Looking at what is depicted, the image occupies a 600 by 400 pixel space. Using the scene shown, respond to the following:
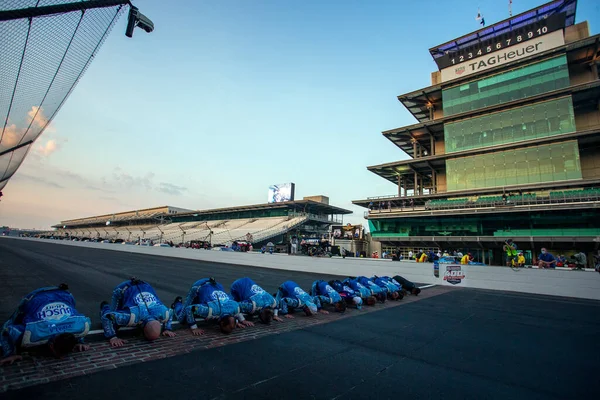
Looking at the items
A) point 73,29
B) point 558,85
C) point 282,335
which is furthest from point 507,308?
point 558,85

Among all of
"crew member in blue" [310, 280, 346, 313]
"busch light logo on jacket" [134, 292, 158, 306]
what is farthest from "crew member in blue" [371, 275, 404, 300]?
"busch light logo on jacket" [134, 292, 158, 306]

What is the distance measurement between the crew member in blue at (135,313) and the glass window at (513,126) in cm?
4075

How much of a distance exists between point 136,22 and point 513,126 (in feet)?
135

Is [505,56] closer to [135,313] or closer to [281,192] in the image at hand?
[281,192]

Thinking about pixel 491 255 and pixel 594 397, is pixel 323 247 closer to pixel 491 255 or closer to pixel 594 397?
pixel 491 255

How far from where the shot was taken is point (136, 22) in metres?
4.96

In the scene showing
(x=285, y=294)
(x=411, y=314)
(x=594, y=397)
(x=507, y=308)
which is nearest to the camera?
(x=594, y=397)

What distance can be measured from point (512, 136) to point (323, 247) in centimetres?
2606

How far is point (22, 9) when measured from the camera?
3.93 meters

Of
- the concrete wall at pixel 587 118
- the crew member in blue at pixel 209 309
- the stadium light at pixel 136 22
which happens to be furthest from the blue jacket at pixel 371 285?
the concrete wall at pixel 587 118

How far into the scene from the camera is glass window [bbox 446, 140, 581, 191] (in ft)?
101

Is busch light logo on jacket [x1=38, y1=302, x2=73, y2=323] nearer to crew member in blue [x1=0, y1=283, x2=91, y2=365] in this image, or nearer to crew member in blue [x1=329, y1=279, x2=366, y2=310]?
crew member in blue [x1=0, y1=283, x2=91, y2=365]

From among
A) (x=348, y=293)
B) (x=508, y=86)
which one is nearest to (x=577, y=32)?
(x=508, y=86)

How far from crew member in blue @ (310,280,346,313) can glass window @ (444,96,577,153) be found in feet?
121
